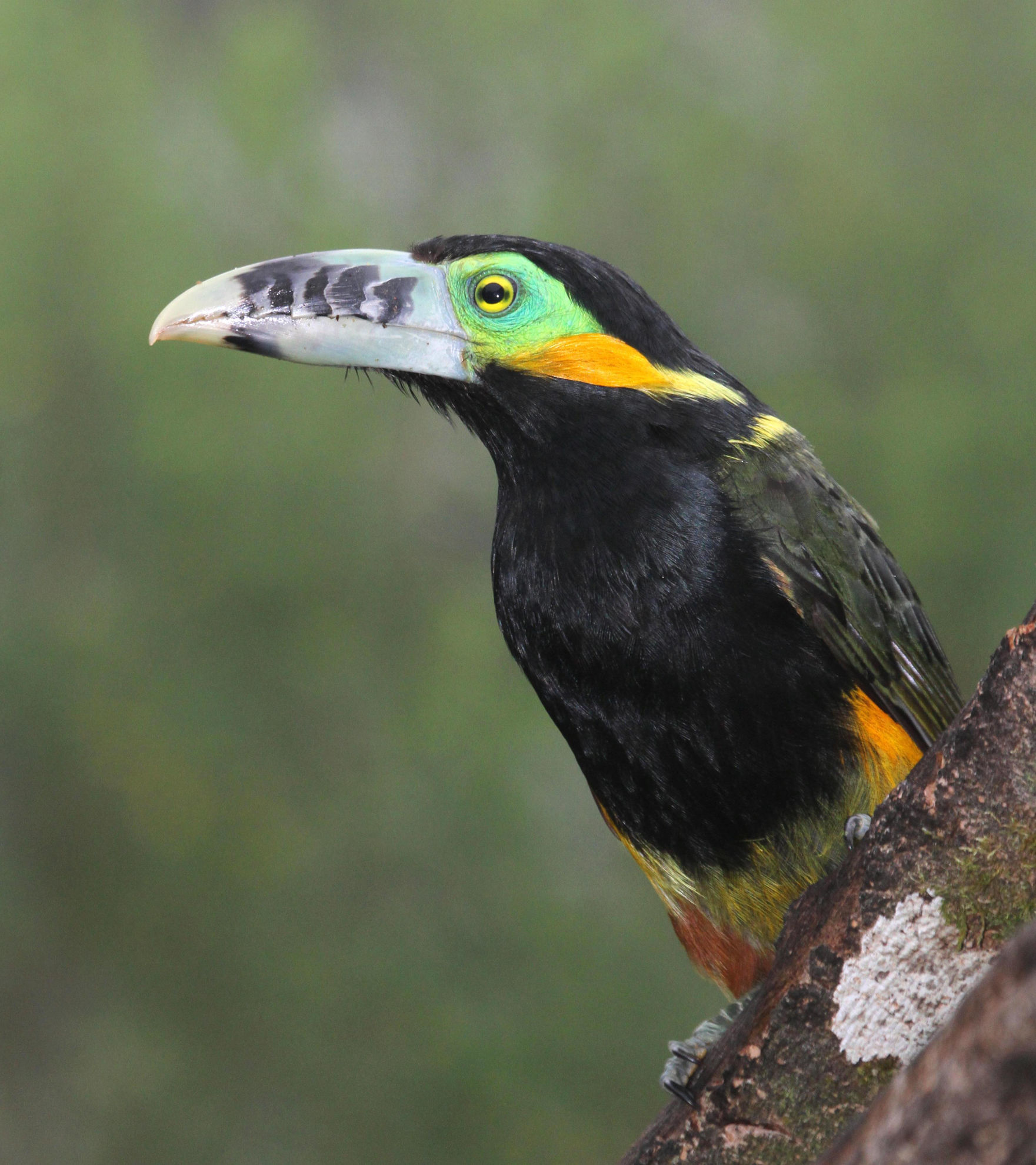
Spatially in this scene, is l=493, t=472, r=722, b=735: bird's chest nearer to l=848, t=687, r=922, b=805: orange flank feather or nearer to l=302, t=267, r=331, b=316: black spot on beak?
l=848, t=687, r=922, b=805: orange flank feather

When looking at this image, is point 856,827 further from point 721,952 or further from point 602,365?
point 602,365

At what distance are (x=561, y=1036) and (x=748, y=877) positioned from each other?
189 cm

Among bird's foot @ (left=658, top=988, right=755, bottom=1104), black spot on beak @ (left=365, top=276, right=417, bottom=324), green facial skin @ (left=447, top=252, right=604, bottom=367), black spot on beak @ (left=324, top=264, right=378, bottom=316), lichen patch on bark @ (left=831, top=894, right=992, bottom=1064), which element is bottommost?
bird's foot @ (left=658, top=988, right=755, bottom=1104)

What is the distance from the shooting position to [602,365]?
6.12ft

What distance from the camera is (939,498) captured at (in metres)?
3.44

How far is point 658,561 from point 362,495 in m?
1.97

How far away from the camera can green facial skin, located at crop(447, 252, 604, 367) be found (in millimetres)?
1873

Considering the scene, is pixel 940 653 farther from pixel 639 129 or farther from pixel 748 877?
pixel 639 129

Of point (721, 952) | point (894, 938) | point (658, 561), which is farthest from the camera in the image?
point (721, 952)

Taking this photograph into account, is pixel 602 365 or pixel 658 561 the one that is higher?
pixel 602 365

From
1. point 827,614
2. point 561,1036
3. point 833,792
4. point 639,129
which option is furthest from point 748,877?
point 639,129

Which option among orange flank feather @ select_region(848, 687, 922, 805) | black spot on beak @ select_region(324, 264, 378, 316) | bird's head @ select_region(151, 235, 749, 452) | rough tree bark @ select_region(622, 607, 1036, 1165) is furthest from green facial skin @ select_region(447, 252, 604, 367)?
rough tree bark @ select_region(622, 607, 1036, 1165)

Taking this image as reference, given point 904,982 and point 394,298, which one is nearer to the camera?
Answer: point 904,982

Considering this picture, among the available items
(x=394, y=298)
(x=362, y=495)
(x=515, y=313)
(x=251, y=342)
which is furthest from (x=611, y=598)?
(x=362, y=495)
